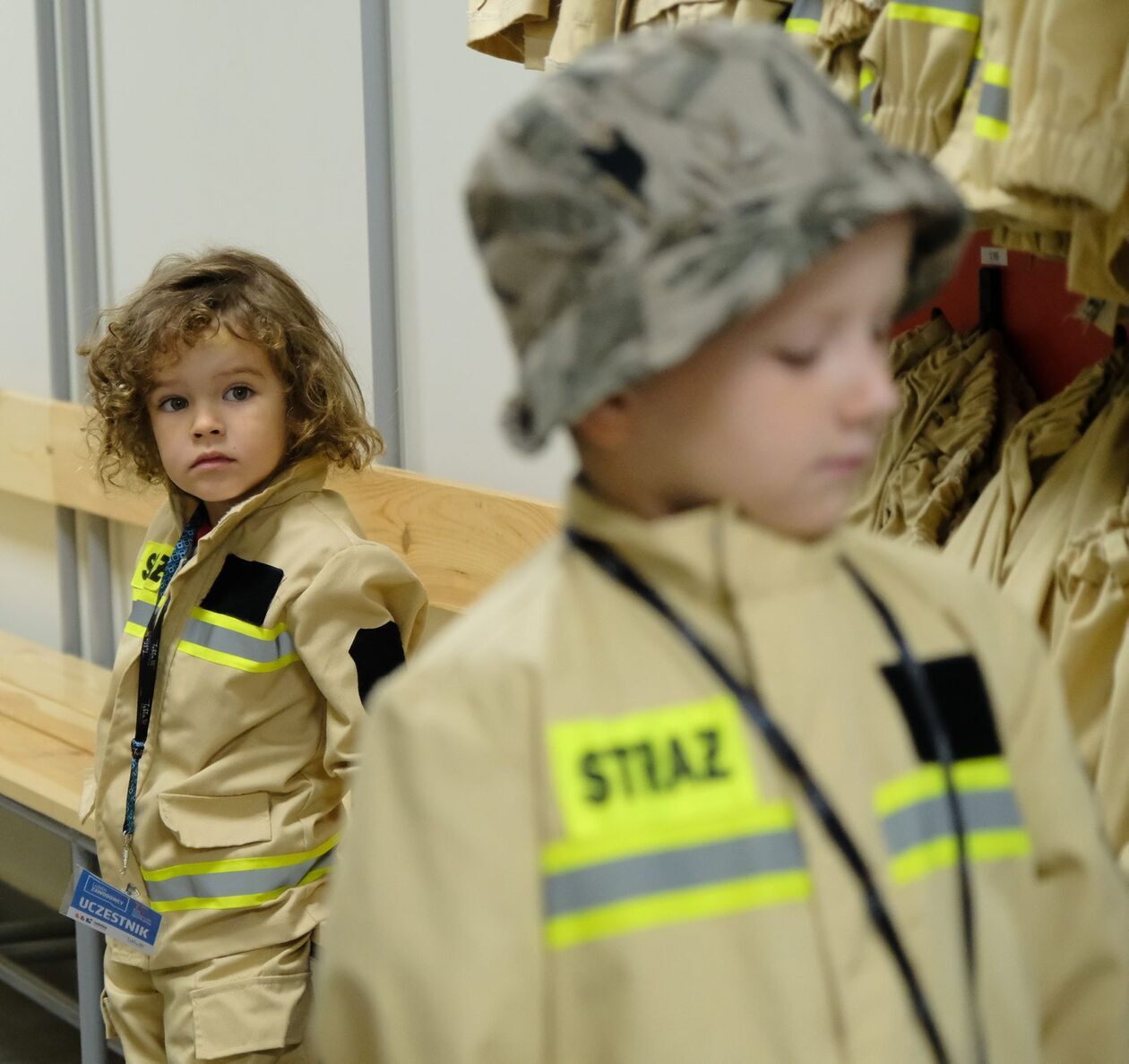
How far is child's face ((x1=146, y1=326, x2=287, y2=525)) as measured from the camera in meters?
1.94

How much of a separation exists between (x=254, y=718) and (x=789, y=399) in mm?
1245

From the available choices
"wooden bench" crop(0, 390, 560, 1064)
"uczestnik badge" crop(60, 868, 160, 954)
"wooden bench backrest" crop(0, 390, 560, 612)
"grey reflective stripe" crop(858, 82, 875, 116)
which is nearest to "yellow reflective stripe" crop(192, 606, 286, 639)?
"uczestnik badge" crop(60, 868, 160, 954)

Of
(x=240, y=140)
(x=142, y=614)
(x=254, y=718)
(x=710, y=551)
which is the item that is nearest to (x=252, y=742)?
(x=254, y=718)

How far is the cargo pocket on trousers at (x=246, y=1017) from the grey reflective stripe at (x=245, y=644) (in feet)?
1.30

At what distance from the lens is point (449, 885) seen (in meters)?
0.83

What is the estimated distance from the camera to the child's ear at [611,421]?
0.84 metres

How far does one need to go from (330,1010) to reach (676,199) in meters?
0.47

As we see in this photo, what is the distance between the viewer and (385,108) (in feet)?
9.93

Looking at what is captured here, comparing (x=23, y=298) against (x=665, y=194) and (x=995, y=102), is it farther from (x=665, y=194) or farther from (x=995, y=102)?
(x=665, y=194)

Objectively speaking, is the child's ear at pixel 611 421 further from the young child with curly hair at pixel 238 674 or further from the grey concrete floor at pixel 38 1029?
the grey concrete floor at pixel 38 1029

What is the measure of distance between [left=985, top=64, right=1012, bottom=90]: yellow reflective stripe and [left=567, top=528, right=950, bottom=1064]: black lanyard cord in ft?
2.23

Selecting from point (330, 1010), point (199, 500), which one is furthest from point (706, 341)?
point (199, 500)

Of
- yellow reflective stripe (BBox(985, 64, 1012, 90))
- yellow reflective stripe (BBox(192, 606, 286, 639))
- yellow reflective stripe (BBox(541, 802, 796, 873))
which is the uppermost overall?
yellow reflective stripe (BBox(985, 64, 1012, 90))

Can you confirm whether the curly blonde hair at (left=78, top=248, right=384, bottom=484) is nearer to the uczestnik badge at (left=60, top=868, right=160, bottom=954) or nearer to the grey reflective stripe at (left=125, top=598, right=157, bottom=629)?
the grey reflective stripe at (left=125, top=598, right=157, bottom=629)
